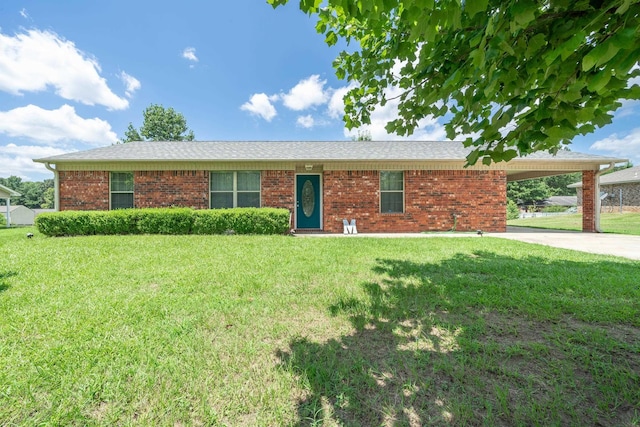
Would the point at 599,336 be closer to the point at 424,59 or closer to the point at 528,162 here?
the point at 424,59

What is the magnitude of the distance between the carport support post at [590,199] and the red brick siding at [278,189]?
439 inches

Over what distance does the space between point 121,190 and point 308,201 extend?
7106 millimetres

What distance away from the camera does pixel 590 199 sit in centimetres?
1046

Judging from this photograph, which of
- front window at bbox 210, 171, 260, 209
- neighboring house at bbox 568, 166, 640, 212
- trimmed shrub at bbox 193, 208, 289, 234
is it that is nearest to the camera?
trimmed shrub at bbox 193, 208, 289, 234

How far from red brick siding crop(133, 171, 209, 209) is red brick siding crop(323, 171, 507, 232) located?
4.73 meters

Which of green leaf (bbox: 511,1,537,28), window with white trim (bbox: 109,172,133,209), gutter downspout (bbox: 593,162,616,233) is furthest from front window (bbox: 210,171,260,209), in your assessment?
gutter downspout (bbox: 593,162,616,233)

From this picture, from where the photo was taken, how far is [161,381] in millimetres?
1913

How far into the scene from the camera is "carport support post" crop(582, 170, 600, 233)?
1032 cm

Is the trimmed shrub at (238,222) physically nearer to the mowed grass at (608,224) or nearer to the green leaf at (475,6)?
the green leaf at (475,6)

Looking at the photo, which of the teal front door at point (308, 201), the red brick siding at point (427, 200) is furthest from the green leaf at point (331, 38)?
the teal front door at point (308, 201)

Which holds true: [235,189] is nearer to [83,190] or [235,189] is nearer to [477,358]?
[83,190]

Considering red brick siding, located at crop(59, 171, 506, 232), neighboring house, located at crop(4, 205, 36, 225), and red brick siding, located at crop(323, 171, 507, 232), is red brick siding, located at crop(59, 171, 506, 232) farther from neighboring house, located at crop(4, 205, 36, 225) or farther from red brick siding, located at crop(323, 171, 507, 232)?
neighboring house, located at crop(4, 205, 36, 225)

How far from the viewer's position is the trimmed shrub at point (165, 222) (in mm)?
8617

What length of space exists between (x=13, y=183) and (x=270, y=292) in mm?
104392
